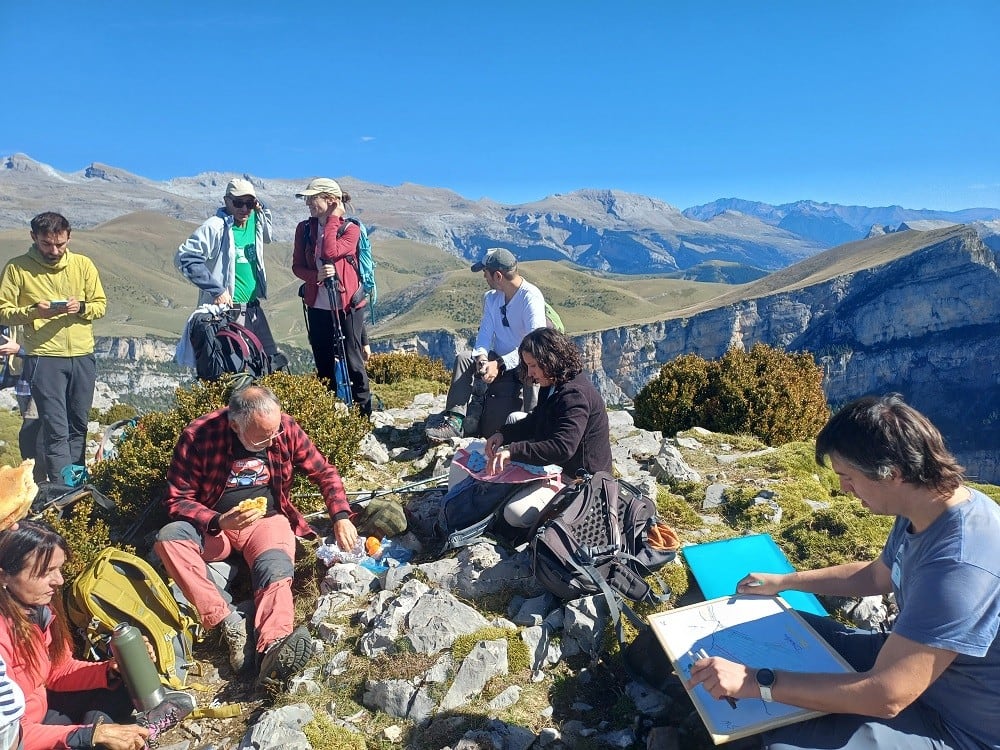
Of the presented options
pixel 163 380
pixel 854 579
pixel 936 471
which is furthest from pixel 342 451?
pixel 163 380

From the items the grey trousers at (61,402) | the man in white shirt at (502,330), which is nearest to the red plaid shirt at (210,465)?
the man in white shirt at (502,330)

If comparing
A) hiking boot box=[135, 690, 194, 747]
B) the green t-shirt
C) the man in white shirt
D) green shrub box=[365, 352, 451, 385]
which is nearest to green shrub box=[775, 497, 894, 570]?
the man in white shirt

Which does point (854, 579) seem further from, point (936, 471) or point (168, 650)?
point (168, 650)

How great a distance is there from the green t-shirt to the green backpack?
176 inches

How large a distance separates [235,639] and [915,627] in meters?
4.80

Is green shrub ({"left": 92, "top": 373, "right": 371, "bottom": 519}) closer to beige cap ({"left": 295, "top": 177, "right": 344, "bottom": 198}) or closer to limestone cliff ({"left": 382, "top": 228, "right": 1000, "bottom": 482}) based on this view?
beige cap ({"left": 295, "top": 177, "right": 344, "bottom": 198})

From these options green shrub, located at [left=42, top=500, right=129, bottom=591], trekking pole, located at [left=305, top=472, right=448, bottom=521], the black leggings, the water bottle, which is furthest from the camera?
the black leggings

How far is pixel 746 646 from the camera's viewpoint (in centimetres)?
384

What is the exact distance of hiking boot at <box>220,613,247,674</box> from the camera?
5000 mm

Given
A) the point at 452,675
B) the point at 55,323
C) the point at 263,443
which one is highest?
the point at 55,323

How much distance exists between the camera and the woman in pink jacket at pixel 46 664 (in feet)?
12.8

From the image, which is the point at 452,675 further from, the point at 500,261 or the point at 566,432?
the point at 500,261

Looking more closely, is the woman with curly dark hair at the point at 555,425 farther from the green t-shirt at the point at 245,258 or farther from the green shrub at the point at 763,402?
the green shrub at the point at 763,402

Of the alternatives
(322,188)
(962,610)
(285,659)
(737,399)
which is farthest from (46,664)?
(737,399)
